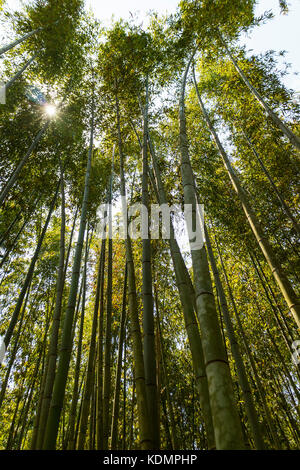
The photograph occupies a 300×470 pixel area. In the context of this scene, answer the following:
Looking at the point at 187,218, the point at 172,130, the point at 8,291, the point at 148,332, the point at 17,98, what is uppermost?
the point at 172,130

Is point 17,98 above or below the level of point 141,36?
below

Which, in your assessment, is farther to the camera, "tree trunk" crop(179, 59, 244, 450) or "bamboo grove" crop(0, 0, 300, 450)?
"bamboo grove" crop(0, 0, 300, 450)

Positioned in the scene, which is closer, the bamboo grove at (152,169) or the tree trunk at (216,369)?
the tree trunk at (216,369)

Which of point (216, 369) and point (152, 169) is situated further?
point (152, 169)

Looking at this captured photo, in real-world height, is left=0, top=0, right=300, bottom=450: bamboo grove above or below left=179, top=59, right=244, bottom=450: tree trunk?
above

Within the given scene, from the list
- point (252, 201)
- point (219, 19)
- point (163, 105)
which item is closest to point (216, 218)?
point (252, 201)

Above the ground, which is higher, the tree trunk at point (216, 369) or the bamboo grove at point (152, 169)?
the bamboo grove at point (152, 169)

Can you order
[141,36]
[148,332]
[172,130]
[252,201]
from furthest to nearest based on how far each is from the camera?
[172,130] < [252,201] < [141,36] < [148,332]

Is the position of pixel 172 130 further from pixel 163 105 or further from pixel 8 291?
pixel 8 291

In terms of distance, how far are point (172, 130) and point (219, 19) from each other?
2.09m

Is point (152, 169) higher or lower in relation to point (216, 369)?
higher

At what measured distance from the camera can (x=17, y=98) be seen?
456 centimetres

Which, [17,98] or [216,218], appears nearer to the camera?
[17,98]
